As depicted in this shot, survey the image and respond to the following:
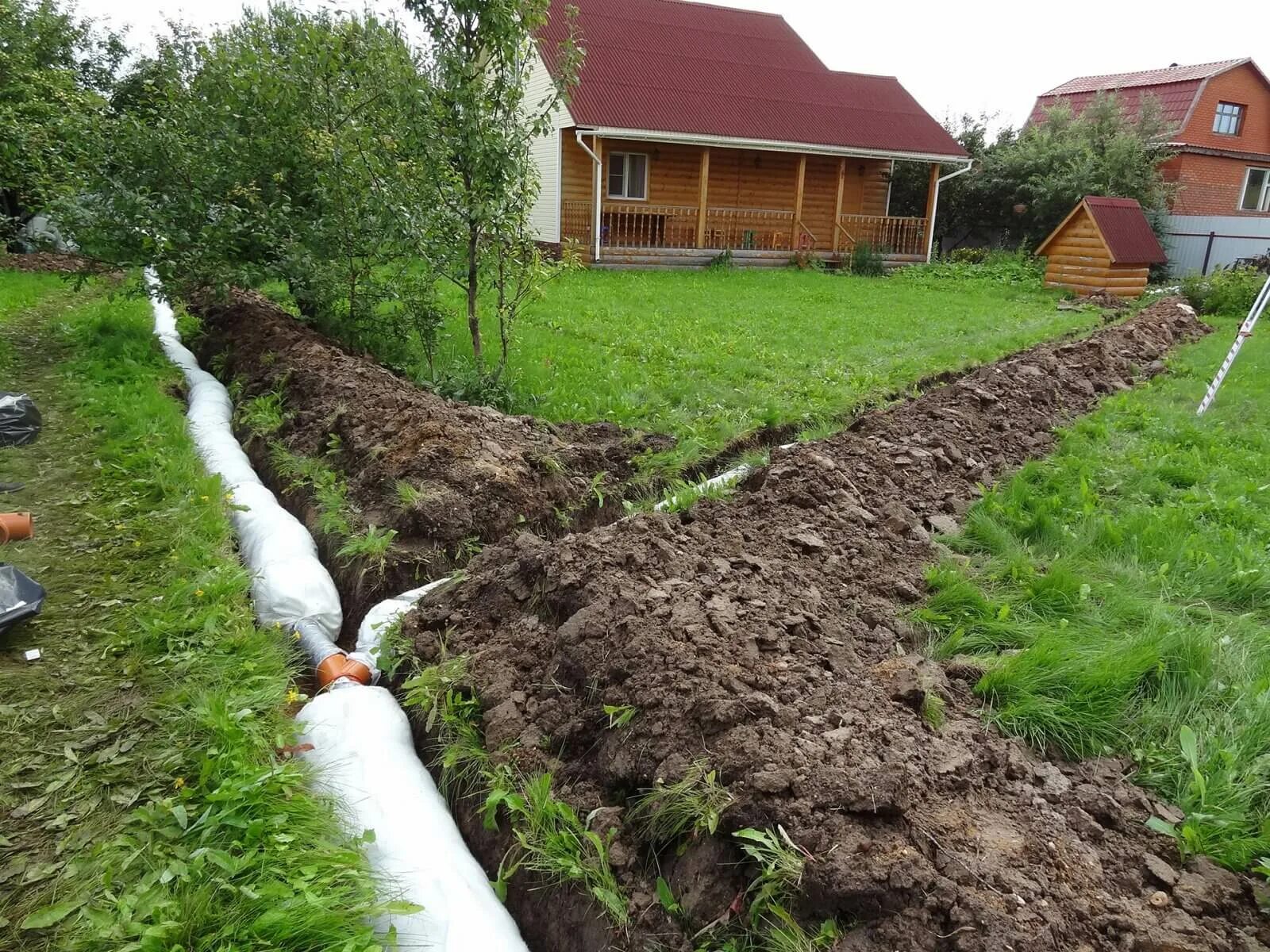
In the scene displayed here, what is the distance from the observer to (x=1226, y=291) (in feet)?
45.0

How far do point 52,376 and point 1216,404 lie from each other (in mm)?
10107

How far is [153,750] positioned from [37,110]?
9856mm

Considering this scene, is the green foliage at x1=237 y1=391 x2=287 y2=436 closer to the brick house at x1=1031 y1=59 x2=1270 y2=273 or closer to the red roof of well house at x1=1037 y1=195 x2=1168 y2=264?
the red roof of well house at x1=1037 y1=195 x2=1168 y2=264

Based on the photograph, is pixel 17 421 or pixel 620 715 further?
pixel 17 421

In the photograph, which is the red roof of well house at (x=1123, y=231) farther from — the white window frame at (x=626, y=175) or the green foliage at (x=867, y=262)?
the white window frame at (x=626, y=175)

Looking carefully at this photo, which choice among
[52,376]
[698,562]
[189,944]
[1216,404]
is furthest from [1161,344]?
[52,376]

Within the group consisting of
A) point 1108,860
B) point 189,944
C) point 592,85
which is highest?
point 592,85

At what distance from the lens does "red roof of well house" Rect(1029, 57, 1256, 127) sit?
24656 millimetres

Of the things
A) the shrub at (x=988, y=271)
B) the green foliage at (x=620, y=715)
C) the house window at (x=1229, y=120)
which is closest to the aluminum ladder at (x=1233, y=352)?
the green foliage at (x=620, y=715)

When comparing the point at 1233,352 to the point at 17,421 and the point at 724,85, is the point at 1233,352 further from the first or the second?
the point at 724,85

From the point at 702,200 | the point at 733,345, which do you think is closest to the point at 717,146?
the point at 702,200

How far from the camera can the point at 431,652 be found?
3.05m

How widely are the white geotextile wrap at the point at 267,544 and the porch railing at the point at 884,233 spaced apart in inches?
683

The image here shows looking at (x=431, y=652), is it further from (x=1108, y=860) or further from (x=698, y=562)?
(x=1108, y=860)
